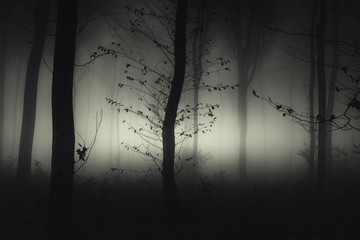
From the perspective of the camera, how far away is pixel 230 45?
16.8 meters

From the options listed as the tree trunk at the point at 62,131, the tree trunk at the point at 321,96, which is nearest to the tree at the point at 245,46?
the tree trunk at the point at 321,96

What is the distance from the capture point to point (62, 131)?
5410mm

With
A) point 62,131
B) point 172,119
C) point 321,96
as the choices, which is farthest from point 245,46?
point 62,131

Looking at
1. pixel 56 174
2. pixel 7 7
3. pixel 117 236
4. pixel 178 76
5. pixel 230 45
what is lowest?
pixel 117 236

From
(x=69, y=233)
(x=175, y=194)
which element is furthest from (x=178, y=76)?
(x=69, y=233)

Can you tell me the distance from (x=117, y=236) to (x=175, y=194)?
5.57 feet

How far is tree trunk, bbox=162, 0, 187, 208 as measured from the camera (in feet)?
22.7

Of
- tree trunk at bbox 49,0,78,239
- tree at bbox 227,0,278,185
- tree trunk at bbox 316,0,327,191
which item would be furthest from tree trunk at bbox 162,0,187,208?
tree at bbox 227,0,278,185

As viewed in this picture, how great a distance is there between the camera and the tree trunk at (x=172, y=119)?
22.7 ft

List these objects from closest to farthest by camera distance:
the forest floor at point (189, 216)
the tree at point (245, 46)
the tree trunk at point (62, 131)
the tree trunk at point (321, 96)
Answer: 1. the tree trunk at point (62, 131)
2. the forest floor at point (189, 216)
3. the tree trunk at point (321, 96)
4. the tree at point (245, 46)

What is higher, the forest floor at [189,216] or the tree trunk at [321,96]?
the tree trunk at [321,96]

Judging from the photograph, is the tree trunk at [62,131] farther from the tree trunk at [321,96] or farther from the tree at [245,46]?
the tree at [245,46]

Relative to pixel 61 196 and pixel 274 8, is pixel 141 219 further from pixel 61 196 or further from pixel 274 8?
pixel 274 8

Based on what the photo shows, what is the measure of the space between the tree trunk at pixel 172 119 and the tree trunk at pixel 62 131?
90.5 inches
